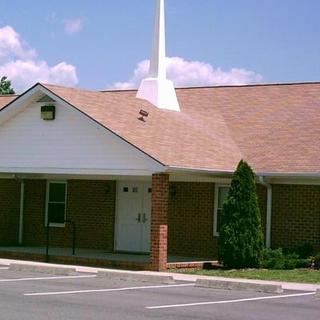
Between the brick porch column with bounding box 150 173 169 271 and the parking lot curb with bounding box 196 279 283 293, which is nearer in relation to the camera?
the parking lot curb with bounding box 196 279 283 293

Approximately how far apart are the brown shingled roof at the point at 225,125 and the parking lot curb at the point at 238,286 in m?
3.75

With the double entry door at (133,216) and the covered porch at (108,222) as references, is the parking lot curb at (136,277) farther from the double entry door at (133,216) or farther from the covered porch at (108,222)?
the double entry door at (133,216)

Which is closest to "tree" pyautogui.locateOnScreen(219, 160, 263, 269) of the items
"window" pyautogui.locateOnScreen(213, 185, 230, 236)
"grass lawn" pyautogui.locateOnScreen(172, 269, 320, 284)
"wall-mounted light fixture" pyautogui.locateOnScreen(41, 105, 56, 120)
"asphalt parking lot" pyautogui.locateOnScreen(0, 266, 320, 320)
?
"grass lawn" pyautogui.locateOnScreen(172, 269, 320, 284)

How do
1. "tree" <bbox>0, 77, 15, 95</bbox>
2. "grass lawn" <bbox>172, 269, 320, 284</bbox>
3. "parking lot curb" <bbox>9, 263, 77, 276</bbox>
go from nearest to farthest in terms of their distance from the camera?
"grass lawn" <bbox>172, 269, 320, 284</bbox> < "parking lot curb" <bbox>9, 263, 77, 276</bbox> < "tree" <bbox>0, 77, 15, 95</bbox>

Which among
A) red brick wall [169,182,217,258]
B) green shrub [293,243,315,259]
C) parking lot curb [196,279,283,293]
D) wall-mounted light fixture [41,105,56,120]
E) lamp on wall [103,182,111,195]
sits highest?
wall-mounted light fixture [41,105,56,120]

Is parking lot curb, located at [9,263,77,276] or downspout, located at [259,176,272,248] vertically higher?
downspout, located at [259,176,272,248]

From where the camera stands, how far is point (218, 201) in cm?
2417

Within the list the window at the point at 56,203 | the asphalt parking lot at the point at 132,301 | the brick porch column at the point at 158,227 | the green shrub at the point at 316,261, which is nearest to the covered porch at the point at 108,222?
the window at the point at 56,203

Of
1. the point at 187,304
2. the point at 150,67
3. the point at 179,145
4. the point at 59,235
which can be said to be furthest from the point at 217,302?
the point at 150,67

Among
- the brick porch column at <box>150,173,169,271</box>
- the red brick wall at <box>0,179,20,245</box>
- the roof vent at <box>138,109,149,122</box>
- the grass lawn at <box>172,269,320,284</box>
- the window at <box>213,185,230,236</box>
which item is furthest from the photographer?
the red brick wall at <box>0,179,20,245</box>

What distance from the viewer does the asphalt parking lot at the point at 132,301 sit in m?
12.4

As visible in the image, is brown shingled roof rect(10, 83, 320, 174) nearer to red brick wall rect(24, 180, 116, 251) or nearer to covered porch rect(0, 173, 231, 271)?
covered porch rect(0, 173, 231, 271)

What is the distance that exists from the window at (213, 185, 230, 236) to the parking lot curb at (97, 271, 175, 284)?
5.76 m

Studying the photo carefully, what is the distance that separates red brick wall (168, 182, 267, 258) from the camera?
79.0ft
